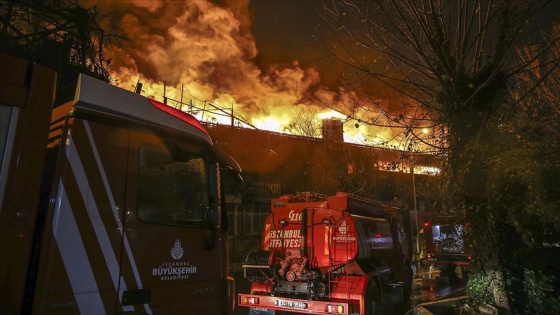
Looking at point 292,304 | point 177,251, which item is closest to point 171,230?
point 177,251

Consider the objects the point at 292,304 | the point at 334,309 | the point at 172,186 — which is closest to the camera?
the point at 172,186

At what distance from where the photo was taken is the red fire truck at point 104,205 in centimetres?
244

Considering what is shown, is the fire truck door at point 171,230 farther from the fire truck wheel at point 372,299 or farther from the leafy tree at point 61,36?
the leafy tree at point 61,36

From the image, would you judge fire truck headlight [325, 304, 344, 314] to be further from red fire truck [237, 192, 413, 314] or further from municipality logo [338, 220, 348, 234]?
municipality logo [338, 220, 348, 234]

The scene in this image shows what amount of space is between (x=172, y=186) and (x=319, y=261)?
5154 millimetres

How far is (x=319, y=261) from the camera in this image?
316 inches

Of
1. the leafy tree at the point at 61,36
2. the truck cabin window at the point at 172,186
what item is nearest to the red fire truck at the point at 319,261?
the truck cabin window at the point at 172,186

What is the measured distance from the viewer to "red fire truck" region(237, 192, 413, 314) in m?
7.37

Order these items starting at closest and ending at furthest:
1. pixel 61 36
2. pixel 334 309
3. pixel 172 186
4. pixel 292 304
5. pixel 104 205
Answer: pixel 104 205, pixel 172 186, pixel 334 309, pixel 292 304, pixel 61 36

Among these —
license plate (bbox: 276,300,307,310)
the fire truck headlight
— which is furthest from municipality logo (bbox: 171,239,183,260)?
license plate (bbox: 276,300,307,310)

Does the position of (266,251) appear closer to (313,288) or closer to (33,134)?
(313,288)

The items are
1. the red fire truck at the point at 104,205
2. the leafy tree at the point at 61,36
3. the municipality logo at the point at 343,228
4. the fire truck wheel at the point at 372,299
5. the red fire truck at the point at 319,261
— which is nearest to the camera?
the red fire truck at the point at 104,205

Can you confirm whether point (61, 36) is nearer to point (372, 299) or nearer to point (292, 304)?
point (292, 304)

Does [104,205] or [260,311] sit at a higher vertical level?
[104,205]
